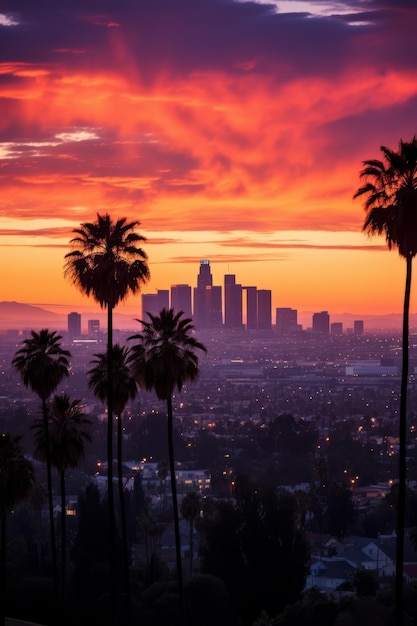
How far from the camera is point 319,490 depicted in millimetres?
120125

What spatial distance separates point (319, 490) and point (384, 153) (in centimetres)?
9157

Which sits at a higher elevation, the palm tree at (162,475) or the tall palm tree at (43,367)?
the tall palm tree at (43,367)

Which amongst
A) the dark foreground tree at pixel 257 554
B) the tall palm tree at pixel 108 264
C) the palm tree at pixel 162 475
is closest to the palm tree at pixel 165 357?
the tall palm tree at pixel 108 264

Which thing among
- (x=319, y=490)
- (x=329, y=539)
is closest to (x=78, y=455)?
(x=329, y=539)

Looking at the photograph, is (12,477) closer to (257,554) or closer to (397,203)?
(397,203)

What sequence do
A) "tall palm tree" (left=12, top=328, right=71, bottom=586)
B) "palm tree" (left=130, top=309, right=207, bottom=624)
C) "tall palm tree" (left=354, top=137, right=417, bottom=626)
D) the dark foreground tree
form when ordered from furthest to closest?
1. the dark foreground tree
2. "tall palm tree" (left=12, top=328, right=71, bottom=586)
3. "palm tree" (left=130, top=309, right=207, bottom=624)
4. "tall palm tree" (left=354, top=137, right=417, bottom=626)

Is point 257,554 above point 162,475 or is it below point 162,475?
above

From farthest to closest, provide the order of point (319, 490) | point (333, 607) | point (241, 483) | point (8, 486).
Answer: point (319, 490) → point (241, 483) → point (333, 607) → point (8, 486)

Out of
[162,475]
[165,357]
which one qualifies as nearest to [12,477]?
[165,357]

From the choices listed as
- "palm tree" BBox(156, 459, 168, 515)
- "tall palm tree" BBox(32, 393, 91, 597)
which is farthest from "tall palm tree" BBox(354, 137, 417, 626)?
"palm tree" BBox(156, 459, 168, 515)

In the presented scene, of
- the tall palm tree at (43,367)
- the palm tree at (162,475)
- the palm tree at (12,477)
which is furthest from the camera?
the palm tree at (162,475)

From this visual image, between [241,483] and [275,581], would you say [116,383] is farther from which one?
[241,483]

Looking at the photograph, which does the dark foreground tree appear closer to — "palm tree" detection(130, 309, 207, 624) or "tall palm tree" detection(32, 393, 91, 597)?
"tall palm tree" detection(32, 393, 91, 597)

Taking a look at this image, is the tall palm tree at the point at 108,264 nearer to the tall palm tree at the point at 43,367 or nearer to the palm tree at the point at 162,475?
the tall palm tree at the point at 43,367
